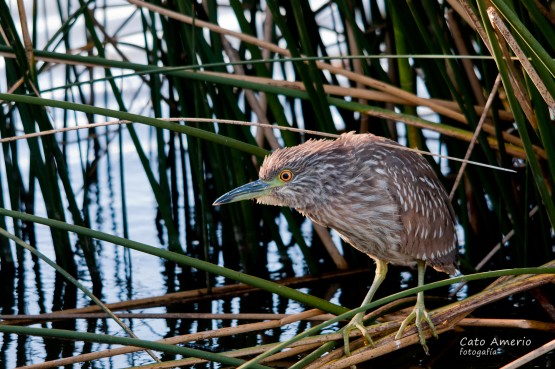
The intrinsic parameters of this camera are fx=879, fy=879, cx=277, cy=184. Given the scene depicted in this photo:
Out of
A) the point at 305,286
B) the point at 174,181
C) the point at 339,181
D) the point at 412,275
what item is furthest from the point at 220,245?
the point at 339,181

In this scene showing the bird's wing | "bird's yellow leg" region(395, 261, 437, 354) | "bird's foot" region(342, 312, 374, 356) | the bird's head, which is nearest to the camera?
"bird's foot" region(342, 312, 374, 356)

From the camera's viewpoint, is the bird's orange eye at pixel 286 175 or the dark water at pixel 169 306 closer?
the bird's orange eye at pixel 286 175

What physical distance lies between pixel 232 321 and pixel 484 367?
130 cm

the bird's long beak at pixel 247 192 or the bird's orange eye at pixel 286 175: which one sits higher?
the bird's orange eye at pixel 286 175

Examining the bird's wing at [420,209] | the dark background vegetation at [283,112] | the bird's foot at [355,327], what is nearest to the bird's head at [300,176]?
the dark background vegetation at [283,112]

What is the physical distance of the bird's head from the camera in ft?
12.3

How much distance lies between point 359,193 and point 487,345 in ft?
3.05

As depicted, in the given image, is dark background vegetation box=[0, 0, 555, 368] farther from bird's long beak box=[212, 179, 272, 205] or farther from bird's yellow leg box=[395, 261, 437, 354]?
bird's yellow leg box=[395, 261, 437, 354]

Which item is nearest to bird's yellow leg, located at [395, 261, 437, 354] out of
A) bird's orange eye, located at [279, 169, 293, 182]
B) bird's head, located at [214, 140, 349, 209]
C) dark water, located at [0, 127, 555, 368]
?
dark water, located at [0, 127, 555, 368]

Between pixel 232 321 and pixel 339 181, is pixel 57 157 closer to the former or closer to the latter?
pixel 232 321

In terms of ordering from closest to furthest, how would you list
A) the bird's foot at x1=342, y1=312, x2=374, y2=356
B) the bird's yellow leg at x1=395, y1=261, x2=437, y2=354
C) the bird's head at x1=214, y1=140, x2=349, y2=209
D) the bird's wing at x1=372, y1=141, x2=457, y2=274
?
the bird's foot at x1=342, y1=312, x2=374, y2=356 → the bird's yellow leg at x1=395, y1=261, x2=437, y2=354 → the bird's head at x1=214, y1=140, x2=349, y2=209 → the bird's wing at x1=372, y1=141, x2=457, y2=274

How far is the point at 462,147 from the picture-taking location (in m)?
4.81

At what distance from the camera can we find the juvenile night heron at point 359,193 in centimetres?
377

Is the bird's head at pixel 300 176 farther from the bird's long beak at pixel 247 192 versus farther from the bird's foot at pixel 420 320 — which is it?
the bird's foot at pixel 420 320
